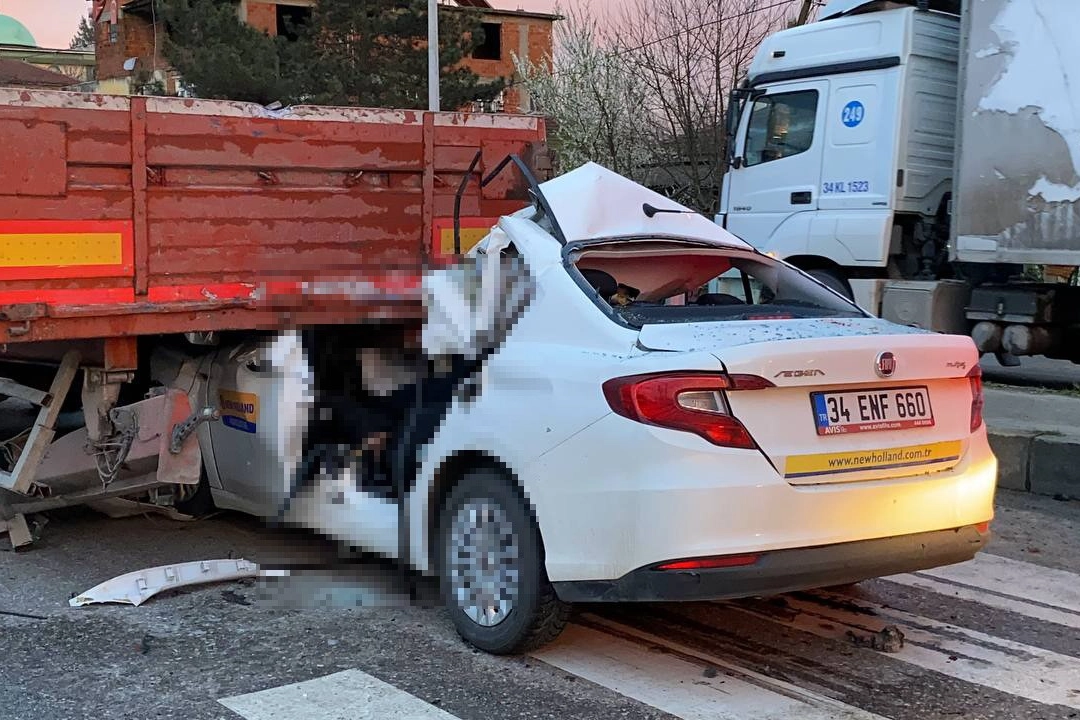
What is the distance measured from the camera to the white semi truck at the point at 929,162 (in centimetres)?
952

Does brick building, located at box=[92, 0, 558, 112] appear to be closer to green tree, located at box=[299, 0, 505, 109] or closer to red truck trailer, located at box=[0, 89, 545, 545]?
green tree, located at box=[299, 0, 505, 109]

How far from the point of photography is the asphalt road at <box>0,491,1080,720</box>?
3877 mm

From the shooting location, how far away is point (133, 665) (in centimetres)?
423

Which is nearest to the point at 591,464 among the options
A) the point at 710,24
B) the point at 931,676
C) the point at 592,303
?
the point at 592,303

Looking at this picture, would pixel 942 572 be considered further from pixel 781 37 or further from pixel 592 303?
pixel 781 37

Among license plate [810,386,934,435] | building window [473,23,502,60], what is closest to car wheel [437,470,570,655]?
license plate [810,386,934,435]

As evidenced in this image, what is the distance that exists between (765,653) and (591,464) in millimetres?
1184

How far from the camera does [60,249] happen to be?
500 cm

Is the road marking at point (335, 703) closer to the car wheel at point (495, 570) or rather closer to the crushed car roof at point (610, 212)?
the car wheel at point (495, 570)

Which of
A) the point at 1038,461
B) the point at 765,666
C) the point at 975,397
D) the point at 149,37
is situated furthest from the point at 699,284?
the point at 149,37

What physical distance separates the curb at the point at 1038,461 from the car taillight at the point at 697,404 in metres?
4.18

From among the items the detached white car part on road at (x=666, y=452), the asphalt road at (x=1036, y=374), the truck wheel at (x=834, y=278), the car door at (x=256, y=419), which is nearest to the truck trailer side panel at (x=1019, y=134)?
the truck wheel at (x=834, y=278)

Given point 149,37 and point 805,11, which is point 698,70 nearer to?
point 805,11

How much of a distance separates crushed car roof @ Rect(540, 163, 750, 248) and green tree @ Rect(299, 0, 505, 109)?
71.8 ft
